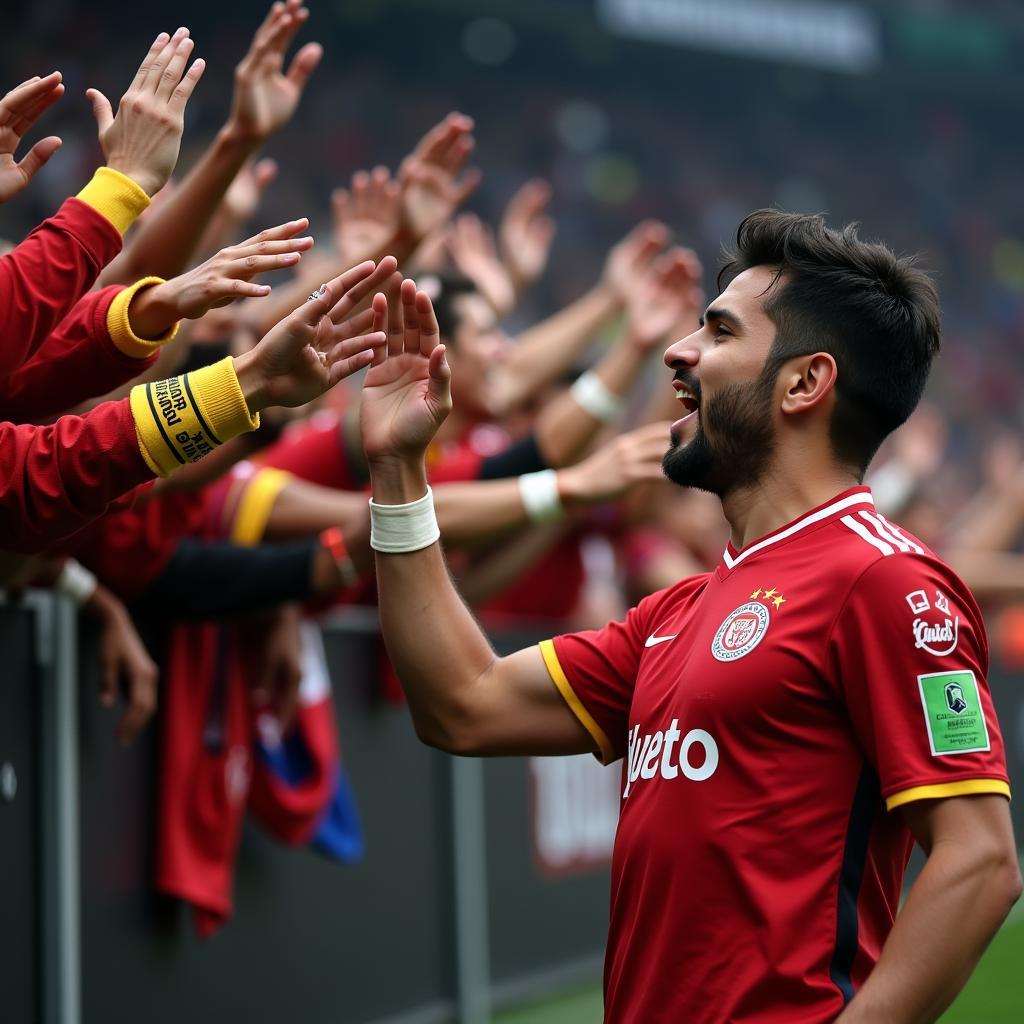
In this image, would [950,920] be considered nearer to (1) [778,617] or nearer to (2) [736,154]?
(1) [778,617]

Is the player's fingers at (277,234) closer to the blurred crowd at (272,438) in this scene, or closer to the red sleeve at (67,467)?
the blurred crowd at (272,438)

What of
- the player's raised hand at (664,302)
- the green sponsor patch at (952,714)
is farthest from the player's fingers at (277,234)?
the player's raised hand at (664,302)

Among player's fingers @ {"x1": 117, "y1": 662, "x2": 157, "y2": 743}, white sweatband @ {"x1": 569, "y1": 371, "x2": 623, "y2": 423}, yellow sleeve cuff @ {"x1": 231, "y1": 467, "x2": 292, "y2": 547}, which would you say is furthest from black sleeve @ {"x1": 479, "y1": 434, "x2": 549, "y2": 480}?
player's fingers @ {"x1": 117, "y1": 662, "x2": 157, "y2": 743}

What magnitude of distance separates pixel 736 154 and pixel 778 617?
19.1m

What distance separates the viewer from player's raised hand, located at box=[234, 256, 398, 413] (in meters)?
2.47

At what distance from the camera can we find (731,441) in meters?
2.46

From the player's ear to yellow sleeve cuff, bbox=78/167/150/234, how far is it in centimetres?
119

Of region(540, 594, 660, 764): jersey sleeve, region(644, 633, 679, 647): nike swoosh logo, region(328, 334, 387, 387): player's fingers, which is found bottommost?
region(540, 594, 660, 764): jersey sleeve

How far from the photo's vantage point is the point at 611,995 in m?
2.33

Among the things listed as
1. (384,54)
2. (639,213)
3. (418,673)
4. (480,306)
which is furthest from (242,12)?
(418,673)

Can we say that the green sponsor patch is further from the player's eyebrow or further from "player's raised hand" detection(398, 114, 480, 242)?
"player's raised hand" detection(398, 114, 480, 242)

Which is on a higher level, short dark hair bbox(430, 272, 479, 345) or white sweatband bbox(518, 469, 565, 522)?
short dark hair bbox(430, 272, 479, 345)

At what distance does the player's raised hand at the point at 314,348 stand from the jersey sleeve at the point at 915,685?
90cm

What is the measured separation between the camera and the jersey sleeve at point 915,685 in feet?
6.73
